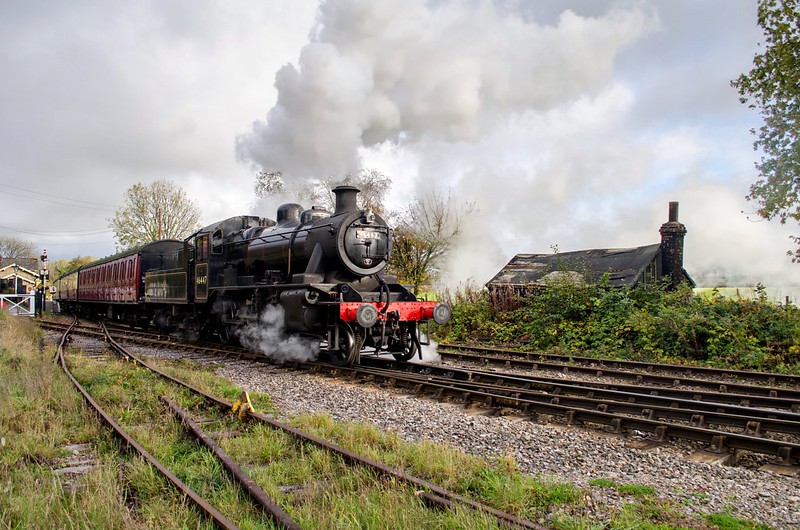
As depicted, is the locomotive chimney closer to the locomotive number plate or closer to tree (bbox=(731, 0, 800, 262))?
the locomotive number plate

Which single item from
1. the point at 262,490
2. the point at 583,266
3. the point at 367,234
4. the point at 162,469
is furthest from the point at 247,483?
the point at 583,266

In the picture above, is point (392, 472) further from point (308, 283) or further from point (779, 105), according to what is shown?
point (779, 105)

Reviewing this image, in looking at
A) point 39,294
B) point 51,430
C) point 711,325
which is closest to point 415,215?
point 711,325

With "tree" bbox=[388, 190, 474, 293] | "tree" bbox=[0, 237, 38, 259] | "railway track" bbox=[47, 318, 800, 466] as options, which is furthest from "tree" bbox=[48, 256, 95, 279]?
"railway track" bbox=[47, 318, 800, 466]

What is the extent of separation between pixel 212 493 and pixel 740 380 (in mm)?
9276

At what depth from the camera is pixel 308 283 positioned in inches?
394

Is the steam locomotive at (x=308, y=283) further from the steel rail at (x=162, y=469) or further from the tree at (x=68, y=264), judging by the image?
the tree at (x=68, y=264)

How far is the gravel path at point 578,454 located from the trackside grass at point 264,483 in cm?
31

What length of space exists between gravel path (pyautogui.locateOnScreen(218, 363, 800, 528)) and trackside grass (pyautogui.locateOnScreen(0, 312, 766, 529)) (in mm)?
310

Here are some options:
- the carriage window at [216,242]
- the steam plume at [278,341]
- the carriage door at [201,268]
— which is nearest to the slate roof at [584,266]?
the steam plume at [278,341]

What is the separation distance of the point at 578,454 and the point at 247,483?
296 centimetres

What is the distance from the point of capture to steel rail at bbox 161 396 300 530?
11.4ft

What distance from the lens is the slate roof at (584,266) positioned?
49.9 ft

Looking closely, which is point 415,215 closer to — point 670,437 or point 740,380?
point 740,380
